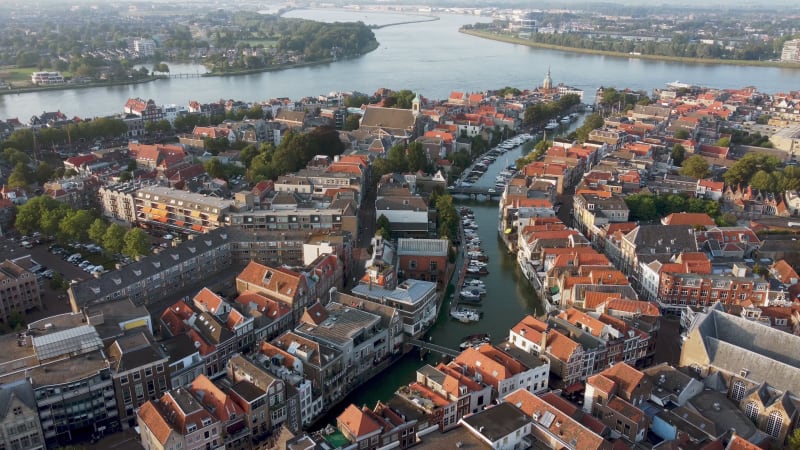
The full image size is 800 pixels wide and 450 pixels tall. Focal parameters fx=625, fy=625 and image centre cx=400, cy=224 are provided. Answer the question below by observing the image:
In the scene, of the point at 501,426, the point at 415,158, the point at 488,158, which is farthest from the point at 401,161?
the point at 501,426

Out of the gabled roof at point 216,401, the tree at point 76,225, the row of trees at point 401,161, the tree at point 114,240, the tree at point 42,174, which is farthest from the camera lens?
the row of trees at point 401,161

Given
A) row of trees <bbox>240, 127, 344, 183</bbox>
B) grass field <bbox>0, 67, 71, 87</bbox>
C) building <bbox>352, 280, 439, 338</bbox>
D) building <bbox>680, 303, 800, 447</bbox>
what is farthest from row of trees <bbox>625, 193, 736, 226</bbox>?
grass field <bbox>0, 67, 71, 87</bbox>

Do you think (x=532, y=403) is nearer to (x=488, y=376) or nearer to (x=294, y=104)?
(x=488, y=376)

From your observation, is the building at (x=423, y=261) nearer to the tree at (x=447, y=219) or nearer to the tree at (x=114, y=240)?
the tree at (x=447, y=219)

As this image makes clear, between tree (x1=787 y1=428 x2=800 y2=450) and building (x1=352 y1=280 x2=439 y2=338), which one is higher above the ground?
building (x1=352 y1=280 x2=439 y2=338)

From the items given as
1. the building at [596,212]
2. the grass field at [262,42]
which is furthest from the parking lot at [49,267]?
the grass field at [262,42]

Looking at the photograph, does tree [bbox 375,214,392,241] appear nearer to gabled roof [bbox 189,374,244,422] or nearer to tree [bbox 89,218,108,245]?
tree [bbox 89,218,108,245]
